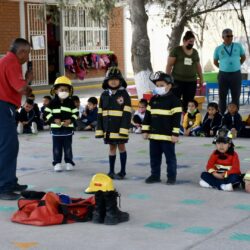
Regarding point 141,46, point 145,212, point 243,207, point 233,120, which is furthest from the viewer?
point 141,46

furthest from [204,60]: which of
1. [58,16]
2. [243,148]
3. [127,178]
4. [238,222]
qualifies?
[238,222]

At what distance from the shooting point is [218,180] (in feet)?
25.1

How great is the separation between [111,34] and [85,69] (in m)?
2.72

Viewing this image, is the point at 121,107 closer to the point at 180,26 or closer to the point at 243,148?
the point at 243,148

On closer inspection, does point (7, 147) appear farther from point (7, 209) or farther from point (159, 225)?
point (159, 225)

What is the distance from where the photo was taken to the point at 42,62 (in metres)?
24.0

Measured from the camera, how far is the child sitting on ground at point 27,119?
42.8ft

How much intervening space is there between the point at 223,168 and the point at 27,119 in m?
6.29

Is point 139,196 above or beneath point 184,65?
beneath

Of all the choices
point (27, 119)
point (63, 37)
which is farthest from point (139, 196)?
point (63, 37)

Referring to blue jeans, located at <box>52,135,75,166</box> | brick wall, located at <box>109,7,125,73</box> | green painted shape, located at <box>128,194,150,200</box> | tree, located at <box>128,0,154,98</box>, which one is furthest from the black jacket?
brick wall, located at <box>109,7,125,73</box>

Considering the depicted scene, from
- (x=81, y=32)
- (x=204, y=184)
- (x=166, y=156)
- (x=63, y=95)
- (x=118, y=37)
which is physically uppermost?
(x=81, y=32)

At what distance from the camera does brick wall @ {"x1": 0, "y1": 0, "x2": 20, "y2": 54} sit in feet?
74.3

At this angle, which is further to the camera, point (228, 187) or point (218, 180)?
point (218, 180)
